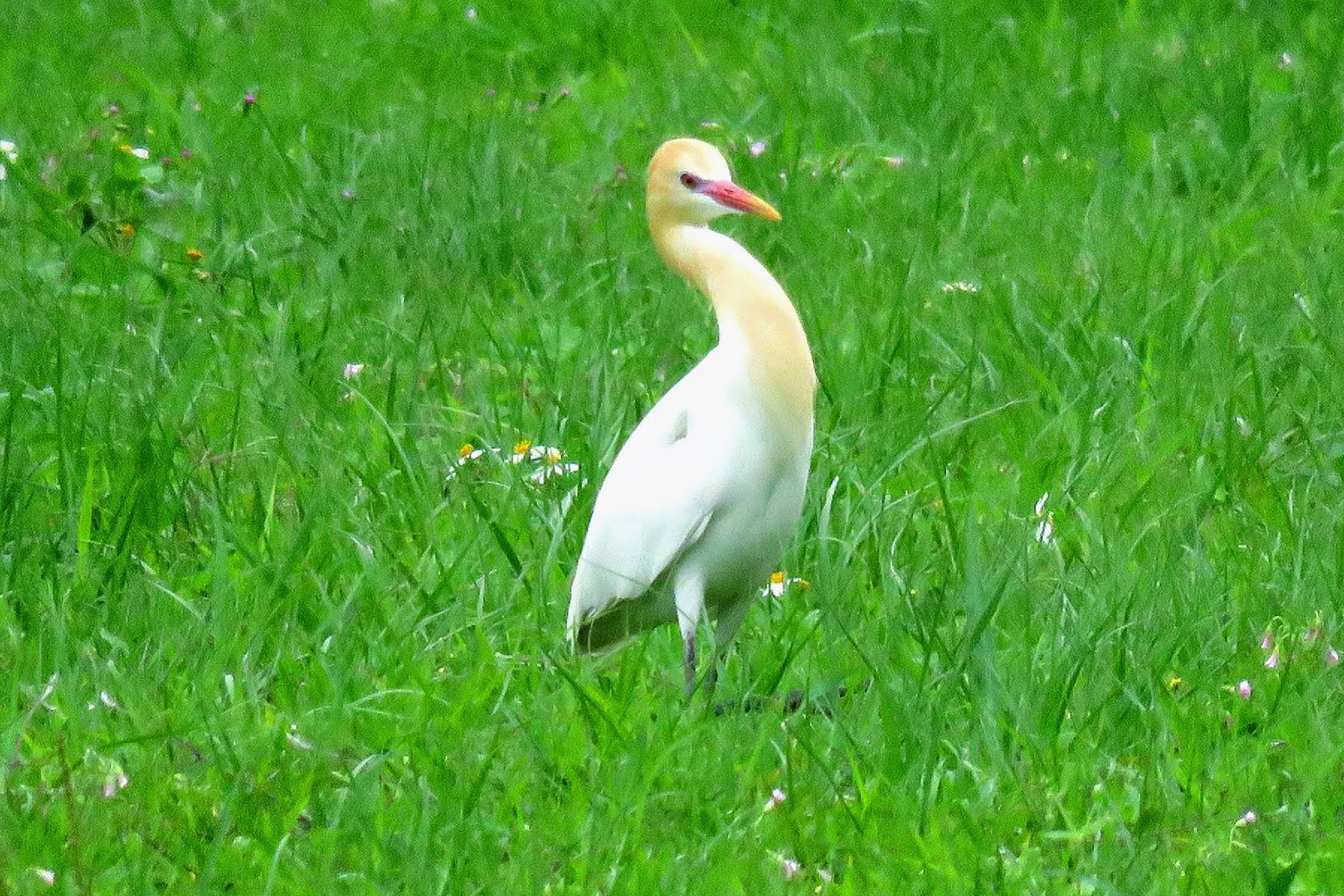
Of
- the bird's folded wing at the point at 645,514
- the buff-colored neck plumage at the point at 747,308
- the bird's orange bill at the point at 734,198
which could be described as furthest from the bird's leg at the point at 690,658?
the bird's orange bill at the point at 734,198

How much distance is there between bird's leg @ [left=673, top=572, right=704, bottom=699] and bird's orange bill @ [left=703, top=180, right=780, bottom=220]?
0.63m

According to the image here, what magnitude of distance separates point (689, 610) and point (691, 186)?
733 millimetres

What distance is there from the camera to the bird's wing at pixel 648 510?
Result: 12.5ft

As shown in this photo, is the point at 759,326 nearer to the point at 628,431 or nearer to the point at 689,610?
the point at 689,610

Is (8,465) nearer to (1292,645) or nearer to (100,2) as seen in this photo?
(1292,645)

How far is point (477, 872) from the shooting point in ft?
10.2

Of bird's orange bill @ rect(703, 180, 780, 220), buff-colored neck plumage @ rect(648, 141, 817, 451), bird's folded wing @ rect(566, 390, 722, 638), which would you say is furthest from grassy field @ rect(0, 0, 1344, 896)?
bird's orange bill @ rect(703, 180, 780, 220)

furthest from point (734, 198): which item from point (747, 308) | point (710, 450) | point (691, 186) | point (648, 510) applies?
point (648, 510)

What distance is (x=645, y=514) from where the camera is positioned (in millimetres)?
3861

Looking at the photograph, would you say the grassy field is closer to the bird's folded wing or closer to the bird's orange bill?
the bird's folded wing

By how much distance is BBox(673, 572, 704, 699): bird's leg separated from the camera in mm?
3852

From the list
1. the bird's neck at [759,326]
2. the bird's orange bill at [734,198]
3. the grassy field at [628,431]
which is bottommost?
the grassy field at [628,431]

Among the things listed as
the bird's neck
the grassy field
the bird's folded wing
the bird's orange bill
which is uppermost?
the bird's orange bill

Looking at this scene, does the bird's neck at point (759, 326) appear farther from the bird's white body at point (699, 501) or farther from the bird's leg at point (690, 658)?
the bird's leg at point (690, 658)
